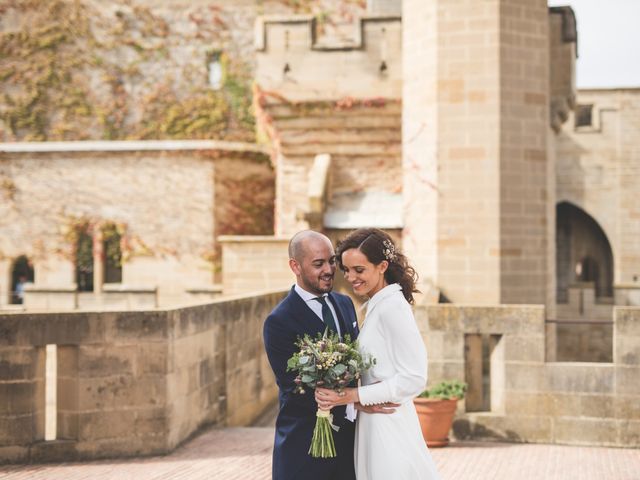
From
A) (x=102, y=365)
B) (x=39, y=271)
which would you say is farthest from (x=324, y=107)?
(x=39, y=271)

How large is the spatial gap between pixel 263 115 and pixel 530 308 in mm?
8320

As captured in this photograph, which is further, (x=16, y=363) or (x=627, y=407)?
(x=627, y=407)

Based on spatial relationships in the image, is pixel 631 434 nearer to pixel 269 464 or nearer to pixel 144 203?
pixel 269 464

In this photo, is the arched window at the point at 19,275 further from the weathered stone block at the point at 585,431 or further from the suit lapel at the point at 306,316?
the suit lapel at the point at 306,316

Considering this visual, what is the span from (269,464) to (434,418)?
1656 millimetres

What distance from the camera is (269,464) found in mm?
6426

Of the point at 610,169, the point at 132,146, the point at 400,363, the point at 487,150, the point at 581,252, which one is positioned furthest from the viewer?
the point at 581,252

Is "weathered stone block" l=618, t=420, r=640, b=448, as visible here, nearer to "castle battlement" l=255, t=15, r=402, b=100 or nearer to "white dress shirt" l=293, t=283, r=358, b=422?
"white dress shirt" l=293, t=283, r=358, b=422

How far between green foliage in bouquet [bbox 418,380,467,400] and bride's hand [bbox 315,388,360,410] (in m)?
4.04

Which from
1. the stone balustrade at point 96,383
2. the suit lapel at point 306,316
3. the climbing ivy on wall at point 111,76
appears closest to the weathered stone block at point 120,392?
the stone balustrade at point 96,383

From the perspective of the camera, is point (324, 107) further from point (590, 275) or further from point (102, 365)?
point (590, 275)

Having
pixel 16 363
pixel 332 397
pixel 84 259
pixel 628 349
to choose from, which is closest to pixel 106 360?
pixel 16 363

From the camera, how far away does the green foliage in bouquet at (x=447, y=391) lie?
24.3 ft

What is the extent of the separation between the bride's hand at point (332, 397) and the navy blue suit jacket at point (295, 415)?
6.3 inches
